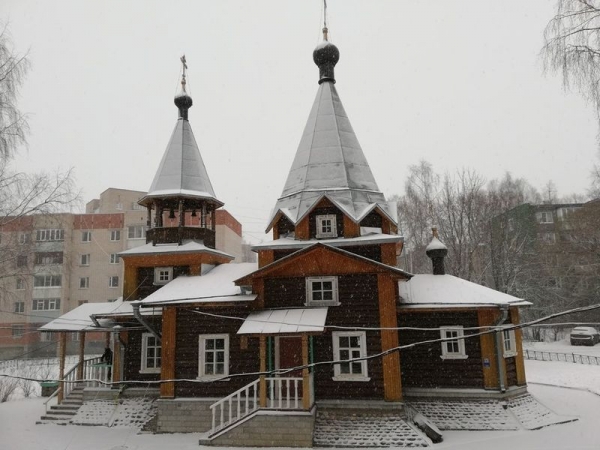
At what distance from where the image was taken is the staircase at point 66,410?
48.1 feet

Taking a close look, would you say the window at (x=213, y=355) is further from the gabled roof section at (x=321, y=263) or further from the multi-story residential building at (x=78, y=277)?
the multi-story residential building at (x=78, y=277)

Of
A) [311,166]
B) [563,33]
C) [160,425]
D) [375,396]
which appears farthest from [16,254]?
[563,33]

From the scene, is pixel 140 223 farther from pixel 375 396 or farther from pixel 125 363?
pixel 375 396

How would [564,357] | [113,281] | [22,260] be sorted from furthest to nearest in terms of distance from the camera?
[113,281] < [564,357] < [22,260]

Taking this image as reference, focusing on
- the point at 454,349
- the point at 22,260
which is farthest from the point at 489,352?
the point at 22,260

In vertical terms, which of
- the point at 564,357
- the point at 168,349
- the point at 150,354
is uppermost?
the point at 168,349

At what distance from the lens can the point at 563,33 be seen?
8.99m

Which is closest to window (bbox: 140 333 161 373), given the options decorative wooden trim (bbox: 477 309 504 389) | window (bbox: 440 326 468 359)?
window (bbox: 440 326 468 359)

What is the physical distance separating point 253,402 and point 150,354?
189 inches

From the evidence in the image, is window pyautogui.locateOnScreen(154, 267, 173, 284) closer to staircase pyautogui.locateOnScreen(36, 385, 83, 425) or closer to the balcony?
the balcony

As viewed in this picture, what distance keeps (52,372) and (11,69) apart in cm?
1910

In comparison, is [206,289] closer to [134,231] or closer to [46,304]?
[134,231]

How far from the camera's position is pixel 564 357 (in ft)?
83.7

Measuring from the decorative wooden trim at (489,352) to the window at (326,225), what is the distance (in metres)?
5.03
